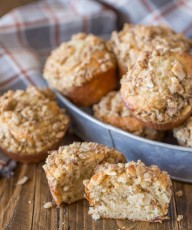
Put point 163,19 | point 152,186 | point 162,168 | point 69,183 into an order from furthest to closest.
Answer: point 163,19
point 162,168
point 69,183
point 152,186

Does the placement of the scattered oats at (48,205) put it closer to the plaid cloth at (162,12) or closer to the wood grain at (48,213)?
the wood grain at (48,213)

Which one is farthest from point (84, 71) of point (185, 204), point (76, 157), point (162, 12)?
point (162, 12)

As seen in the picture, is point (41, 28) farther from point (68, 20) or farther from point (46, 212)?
point (46, 212)

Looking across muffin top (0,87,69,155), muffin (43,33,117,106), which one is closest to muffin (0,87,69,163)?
muffin top (0,87,69,155)

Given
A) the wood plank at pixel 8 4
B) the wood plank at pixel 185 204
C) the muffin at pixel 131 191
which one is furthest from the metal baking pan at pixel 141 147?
the wood plank at pixel 8 4

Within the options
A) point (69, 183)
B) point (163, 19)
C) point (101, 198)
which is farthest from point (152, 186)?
point (163, 19)

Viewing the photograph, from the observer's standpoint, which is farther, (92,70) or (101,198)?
(92,70)

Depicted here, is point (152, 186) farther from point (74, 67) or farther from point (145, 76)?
point (74, 67)

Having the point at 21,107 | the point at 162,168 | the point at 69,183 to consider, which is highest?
the point at 21,107

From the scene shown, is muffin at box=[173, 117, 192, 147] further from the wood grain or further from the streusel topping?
the wood grain
